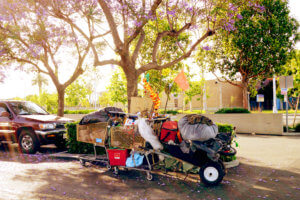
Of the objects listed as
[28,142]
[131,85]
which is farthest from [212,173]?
[28,142]

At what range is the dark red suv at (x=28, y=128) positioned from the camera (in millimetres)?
8977

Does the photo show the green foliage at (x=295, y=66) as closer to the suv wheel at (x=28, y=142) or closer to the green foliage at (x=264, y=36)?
the green foliage at (x=264, y=36)

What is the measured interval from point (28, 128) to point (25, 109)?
1.32 meters

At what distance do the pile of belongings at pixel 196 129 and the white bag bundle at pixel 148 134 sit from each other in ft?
1.94

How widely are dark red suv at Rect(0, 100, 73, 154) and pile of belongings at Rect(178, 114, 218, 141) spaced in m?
5.53

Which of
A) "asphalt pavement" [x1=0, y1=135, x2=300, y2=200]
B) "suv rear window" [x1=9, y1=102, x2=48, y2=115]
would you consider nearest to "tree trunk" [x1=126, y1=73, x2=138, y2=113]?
"asphalt pavement" [x1=0, y1=135, x2=300, y2=200]

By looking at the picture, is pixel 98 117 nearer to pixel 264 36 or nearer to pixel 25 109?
pixel 25 109

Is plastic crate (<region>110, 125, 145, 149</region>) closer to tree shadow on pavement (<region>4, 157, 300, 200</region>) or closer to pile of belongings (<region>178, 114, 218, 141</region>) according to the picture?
tree shadow on pavement (<region>4, 157, 300, 200</region>)

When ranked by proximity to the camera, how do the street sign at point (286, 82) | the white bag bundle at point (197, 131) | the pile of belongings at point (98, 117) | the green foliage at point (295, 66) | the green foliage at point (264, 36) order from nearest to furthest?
the white bag bundle at point (197, 131)
the pile of belongings at point (98, 117)
the street sign at point (286, 82)
the green foliage at point (264, 36)
the green foliage at point (295, 66)

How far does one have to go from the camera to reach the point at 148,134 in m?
5.63

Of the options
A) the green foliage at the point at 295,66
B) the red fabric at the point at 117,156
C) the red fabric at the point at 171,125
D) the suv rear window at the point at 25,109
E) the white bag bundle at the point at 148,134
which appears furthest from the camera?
the green foliage at the point at 295,66

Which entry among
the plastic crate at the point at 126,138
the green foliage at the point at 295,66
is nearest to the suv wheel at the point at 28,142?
the plastic crate at the point at 126,138

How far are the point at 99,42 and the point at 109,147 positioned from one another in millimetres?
9647

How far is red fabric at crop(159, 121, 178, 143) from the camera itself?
224 inches
